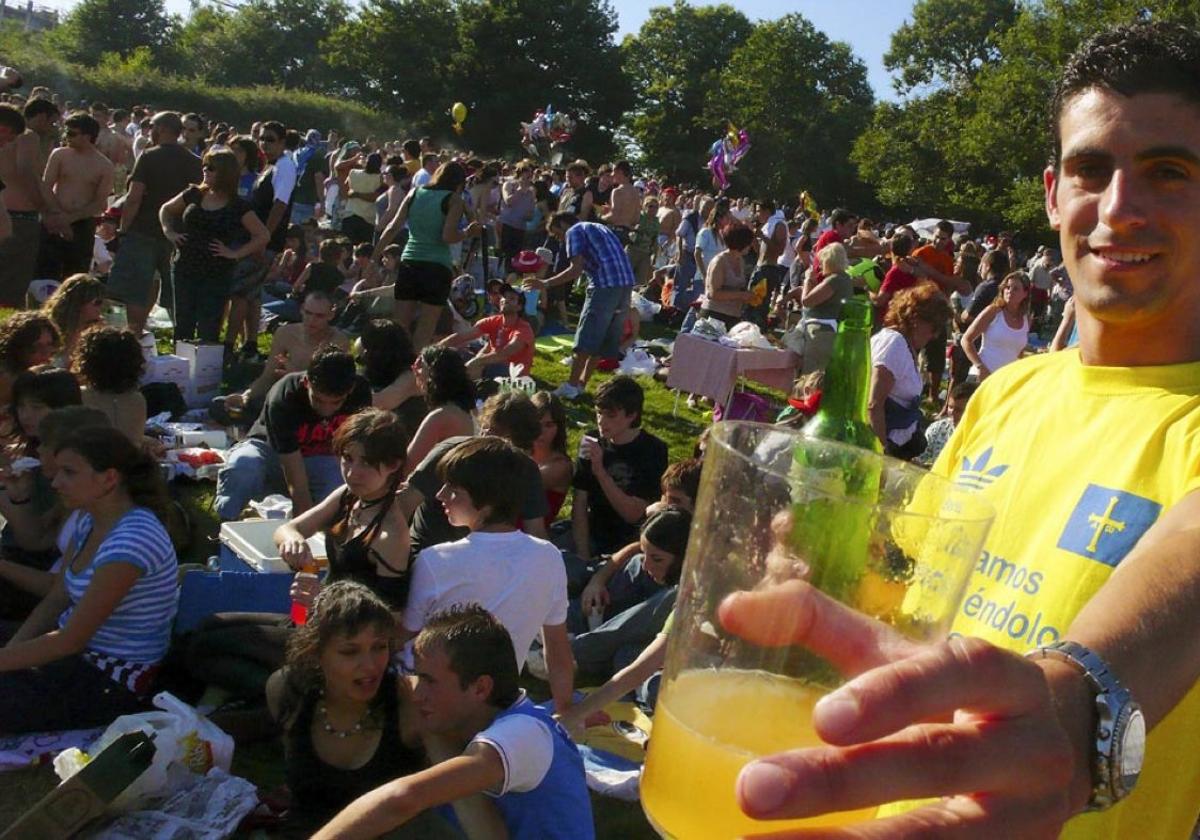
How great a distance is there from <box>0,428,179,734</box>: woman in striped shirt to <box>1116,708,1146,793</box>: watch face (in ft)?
14.2

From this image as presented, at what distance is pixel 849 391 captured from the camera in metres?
1.81

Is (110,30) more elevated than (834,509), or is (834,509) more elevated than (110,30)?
(110,30)

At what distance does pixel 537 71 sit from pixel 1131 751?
62.2 m

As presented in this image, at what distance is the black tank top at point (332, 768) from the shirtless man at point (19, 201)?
6687mm

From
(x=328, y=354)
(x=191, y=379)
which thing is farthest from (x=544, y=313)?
(x=328, y=354)

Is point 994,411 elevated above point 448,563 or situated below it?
above

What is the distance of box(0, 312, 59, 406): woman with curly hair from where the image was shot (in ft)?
21.0

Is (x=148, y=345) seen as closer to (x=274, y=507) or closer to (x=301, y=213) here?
(x=274, y=507)

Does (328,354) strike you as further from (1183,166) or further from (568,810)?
(1183,166)

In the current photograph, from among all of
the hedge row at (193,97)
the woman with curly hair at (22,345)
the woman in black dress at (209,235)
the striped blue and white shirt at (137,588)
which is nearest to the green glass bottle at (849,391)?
the striped blue and white shirt at (137,588)

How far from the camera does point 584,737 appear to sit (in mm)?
5090

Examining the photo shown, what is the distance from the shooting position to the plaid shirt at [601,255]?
34.0 feet

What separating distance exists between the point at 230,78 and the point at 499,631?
80.6 meters

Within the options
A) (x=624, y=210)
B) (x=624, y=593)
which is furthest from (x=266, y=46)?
(x=624, y=593)
